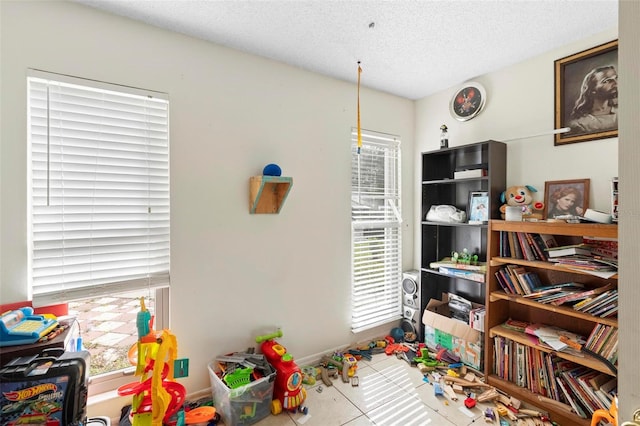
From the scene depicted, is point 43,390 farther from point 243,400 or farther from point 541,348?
point 541,348

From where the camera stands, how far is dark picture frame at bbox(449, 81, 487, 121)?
7.91 feet

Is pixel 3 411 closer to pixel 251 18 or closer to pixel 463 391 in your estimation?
pixel 251 18

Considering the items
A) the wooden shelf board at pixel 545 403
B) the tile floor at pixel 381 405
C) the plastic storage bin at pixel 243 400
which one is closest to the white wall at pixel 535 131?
the wooden shelf board at pixel 545 403

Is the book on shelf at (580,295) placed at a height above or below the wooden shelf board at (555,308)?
above

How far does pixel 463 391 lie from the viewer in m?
1.98

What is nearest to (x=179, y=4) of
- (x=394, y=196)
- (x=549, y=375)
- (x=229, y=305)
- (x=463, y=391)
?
(x=229, y=305)

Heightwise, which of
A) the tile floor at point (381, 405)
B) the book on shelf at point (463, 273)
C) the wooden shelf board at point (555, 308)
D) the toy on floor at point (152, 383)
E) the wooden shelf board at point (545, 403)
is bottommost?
the tile floor at point (381, 405)

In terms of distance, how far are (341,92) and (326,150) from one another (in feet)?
1.82

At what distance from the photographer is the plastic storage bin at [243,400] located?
1637mm

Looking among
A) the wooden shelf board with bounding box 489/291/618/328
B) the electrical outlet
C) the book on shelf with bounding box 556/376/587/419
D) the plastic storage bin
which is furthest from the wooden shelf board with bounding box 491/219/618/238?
the electrical outlet

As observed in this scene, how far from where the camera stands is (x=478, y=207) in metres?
2.34

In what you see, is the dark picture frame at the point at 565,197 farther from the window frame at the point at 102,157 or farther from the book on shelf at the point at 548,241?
the window frame at the point at 102,157

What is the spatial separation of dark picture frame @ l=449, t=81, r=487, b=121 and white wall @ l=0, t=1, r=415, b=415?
0.67 meters

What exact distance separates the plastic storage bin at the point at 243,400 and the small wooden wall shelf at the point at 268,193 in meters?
1.12
